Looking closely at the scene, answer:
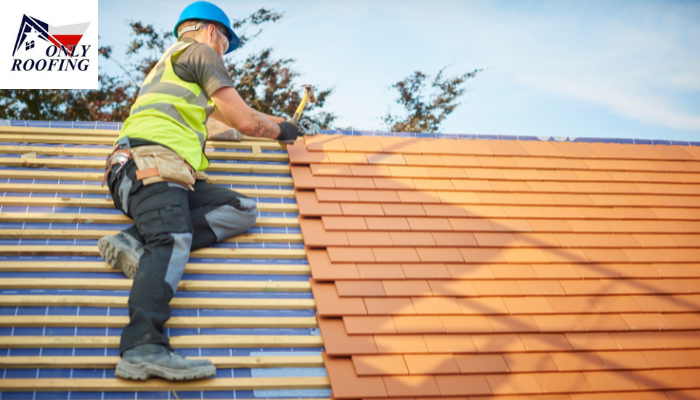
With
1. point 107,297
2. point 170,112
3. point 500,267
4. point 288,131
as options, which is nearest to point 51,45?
point 288,131

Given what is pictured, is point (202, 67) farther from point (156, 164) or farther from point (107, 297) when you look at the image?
point (107, 297)

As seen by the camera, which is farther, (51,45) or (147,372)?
(51,45)

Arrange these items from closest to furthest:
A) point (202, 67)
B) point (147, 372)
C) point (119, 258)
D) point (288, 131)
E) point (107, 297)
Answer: point (147, 372) → point (107, 297) → point (119, 258) → point (202, 67) → point (288, 131)

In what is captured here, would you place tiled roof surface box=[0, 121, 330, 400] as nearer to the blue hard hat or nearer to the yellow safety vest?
the yellow safety vest

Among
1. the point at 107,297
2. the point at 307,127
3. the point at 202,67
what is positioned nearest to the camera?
the point at 107,297

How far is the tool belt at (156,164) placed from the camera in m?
2.61

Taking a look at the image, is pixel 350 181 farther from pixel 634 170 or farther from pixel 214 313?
pixel 634 170

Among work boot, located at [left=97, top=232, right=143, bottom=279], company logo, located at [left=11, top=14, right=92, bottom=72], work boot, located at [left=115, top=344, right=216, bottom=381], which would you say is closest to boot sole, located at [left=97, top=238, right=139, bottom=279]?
work boot, located at [left=97, top=232, right=143, bottom=279]

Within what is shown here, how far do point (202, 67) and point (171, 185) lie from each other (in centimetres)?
71

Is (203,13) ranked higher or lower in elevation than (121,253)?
higher

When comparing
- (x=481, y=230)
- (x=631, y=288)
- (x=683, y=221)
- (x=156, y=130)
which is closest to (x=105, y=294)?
(x=156, y=130)

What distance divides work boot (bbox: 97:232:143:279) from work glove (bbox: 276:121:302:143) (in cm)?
127

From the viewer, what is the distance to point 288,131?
3543 mm

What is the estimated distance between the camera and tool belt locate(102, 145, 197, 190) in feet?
8.55
